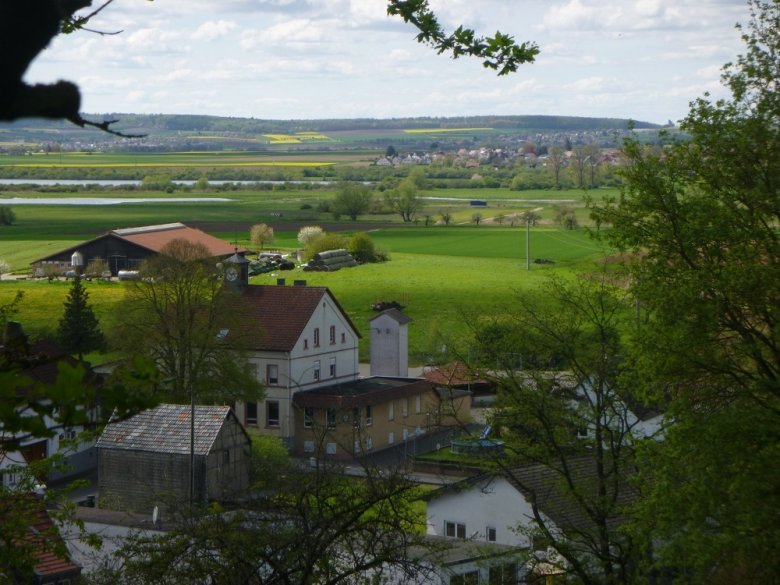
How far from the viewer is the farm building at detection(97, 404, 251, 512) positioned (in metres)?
31.0

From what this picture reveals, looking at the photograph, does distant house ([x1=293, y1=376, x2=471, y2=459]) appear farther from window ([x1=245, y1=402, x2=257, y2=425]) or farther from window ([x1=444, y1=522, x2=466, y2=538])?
window ([x1=444, y1=522, x2=466, y2=538])

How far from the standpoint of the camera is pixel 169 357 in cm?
3931

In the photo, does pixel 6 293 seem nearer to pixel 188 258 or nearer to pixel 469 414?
pixel 188 258

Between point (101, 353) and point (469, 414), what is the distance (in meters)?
16.1

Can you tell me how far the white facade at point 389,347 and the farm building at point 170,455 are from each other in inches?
666

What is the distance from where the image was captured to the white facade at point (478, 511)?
24.4 m

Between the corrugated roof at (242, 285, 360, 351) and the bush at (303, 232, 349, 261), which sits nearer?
the corrugated roof at (242, 285, 360, 351)

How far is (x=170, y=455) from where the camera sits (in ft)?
103

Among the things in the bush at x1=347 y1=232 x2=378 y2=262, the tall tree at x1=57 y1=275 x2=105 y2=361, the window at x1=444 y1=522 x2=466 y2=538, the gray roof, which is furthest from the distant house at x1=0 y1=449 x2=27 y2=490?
the bush at x1=347 y1=232 x2=378 y2=262

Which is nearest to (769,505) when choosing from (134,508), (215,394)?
(134,508)

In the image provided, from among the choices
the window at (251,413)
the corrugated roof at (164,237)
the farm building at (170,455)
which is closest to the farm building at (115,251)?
the corrugated roof at (164,237)

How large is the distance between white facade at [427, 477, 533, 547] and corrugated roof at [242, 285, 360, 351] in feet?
63.9

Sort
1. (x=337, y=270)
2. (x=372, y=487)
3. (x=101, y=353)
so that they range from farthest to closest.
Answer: (x=337, y=270)
(x=101, y=353)
(x=372, y=487)

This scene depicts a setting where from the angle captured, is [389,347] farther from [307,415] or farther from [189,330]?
[189,330]
